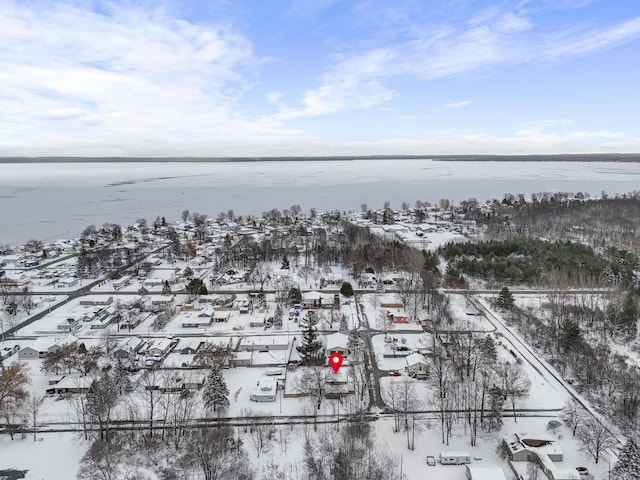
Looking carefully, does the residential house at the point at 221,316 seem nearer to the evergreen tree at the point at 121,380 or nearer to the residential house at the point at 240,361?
the residential house at the point at 240,361

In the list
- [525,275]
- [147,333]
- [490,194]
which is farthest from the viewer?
[490,194]

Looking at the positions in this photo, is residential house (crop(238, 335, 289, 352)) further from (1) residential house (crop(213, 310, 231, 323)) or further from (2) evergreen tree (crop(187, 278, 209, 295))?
(2) evergreen tree (crop(187, 278, 209, 295))

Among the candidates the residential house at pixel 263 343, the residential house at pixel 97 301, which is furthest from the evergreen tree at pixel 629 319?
the residential house at pixel 97 301

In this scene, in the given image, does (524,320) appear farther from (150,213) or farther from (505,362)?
(150,213)

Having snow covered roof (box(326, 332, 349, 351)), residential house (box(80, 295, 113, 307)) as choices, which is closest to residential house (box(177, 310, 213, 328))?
residential house (box(80, 295, 113, 307))

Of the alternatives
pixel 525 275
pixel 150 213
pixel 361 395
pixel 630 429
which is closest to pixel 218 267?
pixel 361 395

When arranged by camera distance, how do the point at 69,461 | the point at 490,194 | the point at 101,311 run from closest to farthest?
the point at 69,461 < the point at 101,311 < the point at 490,194
